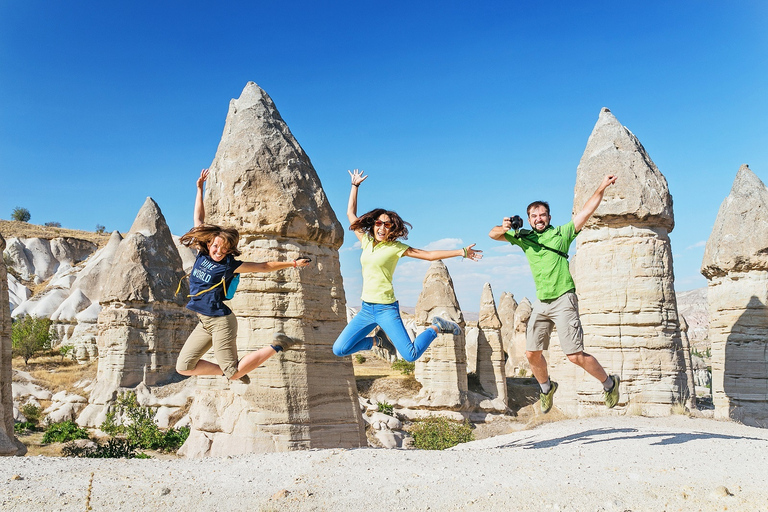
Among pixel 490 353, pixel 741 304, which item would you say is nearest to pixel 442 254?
pixel 741 304

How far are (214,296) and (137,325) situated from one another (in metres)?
12.3

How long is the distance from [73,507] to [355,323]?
2619 millimetres

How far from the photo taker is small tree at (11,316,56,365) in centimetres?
2981

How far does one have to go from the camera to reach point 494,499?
183 inches

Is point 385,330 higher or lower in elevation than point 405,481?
higher

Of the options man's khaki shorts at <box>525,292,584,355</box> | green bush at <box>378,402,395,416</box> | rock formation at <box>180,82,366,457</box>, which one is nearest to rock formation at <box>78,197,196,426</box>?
green bush at <box>378,402,395,416</box>

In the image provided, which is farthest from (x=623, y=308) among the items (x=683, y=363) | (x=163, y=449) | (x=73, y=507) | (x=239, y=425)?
(x=163, y=449)

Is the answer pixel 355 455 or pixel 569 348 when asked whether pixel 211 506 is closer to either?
pixel 355 455

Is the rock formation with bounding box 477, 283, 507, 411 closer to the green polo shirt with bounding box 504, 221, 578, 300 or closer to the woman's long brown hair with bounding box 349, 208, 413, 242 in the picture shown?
the green polo shirt with bounding box 504, 221, 578, 300

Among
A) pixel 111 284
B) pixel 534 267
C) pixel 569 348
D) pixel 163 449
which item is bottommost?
pixel 163 449

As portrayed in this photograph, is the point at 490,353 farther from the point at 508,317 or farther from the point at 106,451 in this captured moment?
the point at 106,451

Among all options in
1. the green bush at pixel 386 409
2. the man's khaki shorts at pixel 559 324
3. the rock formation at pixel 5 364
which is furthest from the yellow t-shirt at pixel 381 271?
the green bush at pixel 386 409

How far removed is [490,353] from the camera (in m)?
23.6

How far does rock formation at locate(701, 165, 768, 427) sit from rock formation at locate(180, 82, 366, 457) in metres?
8.85
